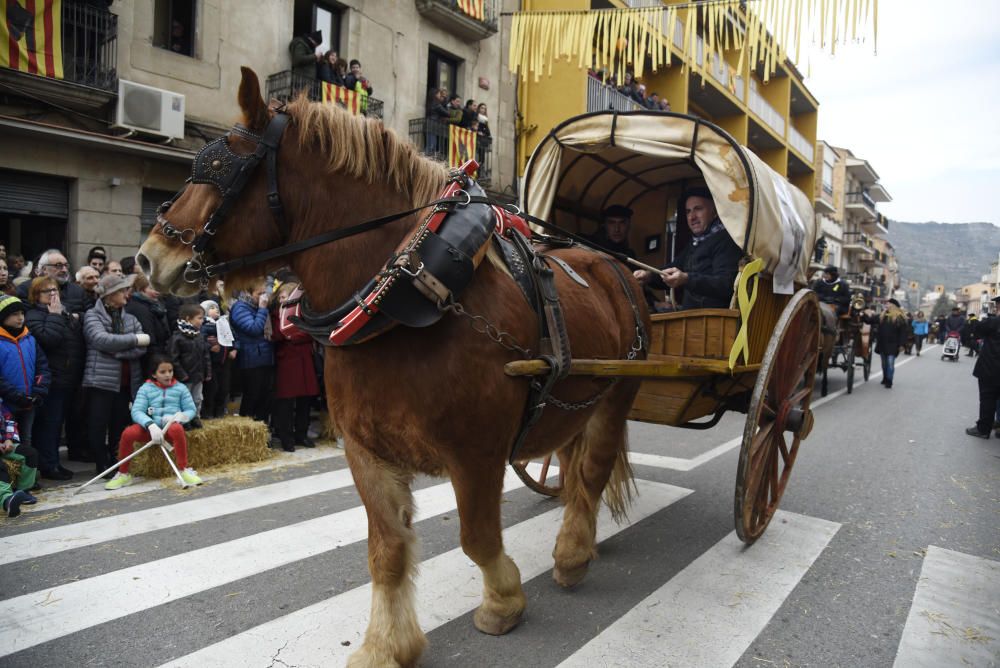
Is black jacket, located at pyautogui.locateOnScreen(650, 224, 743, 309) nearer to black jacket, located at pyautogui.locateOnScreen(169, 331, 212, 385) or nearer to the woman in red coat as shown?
the woman in red coat

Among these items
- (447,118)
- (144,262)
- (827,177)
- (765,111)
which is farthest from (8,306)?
Result: (827,177)

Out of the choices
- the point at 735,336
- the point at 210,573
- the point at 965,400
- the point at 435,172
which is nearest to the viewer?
the point at 435,172

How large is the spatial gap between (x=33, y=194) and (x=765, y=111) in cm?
2579

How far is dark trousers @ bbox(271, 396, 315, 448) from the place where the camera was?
6738 millimetres

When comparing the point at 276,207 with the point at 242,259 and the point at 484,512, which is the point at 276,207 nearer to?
the point at 242,259

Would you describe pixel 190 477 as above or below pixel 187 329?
below

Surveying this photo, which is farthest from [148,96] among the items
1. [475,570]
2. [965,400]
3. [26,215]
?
[965,400]

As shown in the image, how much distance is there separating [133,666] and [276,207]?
6.54 ft

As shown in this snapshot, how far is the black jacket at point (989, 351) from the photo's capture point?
28.4 feet

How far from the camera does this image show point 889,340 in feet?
46.0

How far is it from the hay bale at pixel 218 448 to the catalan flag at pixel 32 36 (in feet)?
19.1

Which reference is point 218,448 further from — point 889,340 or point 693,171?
point 889,340

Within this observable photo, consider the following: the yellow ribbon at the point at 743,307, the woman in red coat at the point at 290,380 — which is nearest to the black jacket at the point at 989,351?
the yellow ribbon at the point at 743,307

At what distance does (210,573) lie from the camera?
3.45 m
